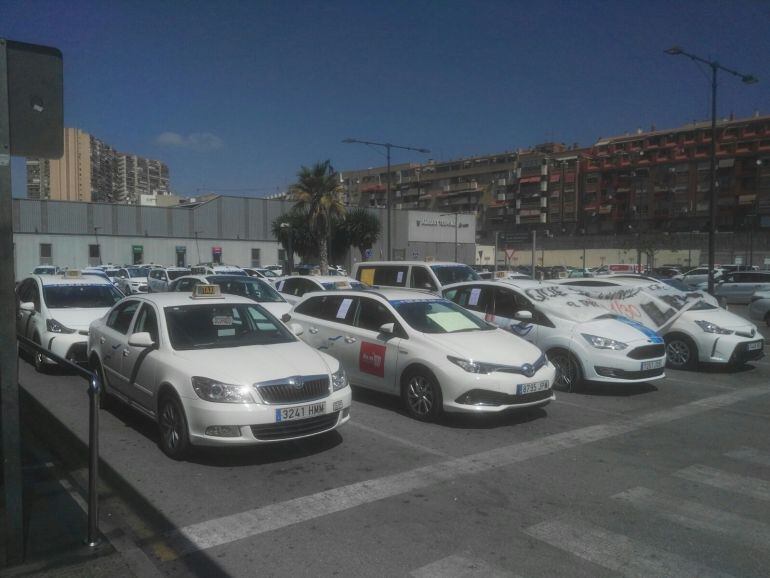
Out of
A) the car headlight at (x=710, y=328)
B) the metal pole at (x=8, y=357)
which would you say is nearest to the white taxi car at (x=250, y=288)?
the car headlight at (x=710, y=328)

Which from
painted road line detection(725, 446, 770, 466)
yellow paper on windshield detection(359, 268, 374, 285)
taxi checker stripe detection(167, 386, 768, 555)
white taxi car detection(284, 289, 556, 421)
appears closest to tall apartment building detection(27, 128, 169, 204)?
yellow paper on windshield detection(359, 268, 374, 285)

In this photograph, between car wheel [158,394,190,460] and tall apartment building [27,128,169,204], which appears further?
tall apartment building [27,128,169,204]

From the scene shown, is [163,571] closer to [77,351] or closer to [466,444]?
[466,444]

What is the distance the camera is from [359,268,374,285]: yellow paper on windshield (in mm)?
17328

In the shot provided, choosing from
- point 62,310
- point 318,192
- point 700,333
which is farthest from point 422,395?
point 318,192

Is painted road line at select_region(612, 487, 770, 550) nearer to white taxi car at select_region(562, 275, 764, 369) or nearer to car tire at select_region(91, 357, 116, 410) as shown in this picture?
car tire at select_region(91, 357, 116, 410)

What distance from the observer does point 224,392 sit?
18.4 feet

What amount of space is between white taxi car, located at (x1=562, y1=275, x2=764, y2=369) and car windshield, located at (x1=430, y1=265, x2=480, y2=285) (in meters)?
4.61

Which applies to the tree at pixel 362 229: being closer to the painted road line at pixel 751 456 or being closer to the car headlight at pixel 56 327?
the car headlight at pixel 56 327

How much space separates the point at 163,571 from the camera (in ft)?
12.5

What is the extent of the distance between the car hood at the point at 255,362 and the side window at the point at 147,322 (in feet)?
2.37

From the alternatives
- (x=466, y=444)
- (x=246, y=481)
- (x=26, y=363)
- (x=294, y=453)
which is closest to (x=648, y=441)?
(x=466, y=444)

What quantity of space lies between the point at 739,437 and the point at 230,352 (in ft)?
18.4

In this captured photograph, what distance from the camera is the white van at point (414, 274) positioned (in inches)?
635
